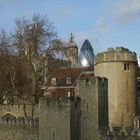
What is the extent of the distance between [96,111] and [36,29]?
68.3 ft

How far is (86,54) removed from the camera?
158 metres

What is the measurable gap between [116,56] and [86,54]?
10793 cm

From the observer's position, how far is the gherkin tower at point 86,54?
481 ft

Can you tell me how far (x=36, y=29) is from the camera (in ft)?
204

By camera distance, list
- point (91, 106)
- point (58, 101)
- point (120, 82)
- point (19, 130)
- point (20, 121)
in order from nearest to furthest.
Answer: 1. point (91, 106)
2. point (58, 101)
3. point (120, 82)
4. point (19, 130)
5. point (20, 121)

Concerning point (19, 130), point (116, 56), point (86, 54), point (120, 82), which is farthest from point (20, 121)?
point (86, 54)

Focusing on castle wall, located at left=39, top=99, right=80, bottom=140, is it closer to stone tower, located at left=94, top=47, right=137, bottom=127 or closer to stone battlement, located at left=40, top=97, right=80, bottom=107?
stone battlement, located at left=40, top=97, right=80, bottom=107

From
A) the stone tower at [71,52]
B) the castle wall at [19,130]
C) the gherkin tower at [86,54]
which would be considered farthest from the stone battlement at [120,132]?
the gherkin tower at [86,54]

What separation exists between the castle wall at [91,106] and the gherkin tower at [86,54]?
9753 cm

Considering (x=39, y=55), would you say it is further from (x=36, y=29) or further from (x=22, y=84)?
(x=22, y=84)

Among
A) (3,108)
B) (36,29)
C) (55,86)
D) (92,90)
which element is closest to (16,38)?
(36,29)

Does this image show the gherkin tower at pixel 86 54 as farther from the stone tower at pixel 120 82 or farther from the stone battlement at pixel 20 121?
the stone tower at pixel 120 82

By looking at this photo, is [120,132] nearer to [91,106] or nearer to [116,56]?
[91,106]

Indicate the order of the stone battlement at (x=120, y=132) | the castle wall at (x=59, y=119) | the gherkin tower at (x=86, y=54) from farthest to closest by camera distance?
the gherkin tower at (x=86, y=54) → the castle wall at (x=59, y=119) → the stone battlement at (x=120, y=132)
